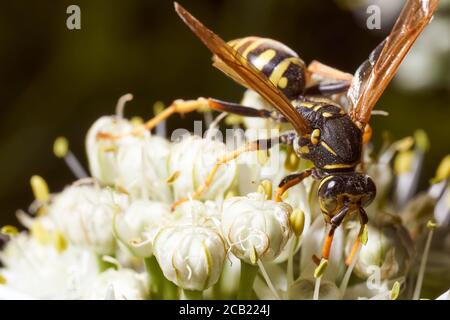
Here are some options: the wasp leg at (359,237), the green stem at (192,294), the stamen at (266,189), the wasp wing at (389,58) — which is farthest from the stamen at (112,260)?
the wasp wing at (389,58)

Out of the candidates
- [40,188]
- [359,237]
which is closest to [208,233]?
[359,237]

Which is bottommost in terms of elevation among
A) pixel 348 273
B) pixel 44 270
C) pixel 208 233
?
pixel 44 270

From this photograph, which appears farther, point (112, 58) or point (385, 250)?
point (112, 58)

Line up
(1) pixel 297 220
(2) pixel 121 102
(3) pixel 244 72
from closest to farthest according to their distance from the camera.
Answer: (3) pixel 244 72 → (1) pixel 297 220 → (2) pixel 121 102

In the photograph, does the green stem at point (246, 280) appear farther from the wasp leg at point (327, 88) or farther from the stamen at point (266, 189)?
the wasp leg at point (327, 88)

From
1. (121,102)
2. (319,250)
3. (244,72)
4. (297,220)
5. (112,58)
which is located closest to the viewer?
(244,72)

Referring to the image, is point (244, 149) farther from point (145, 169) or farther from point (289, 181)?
point (145, 169)
